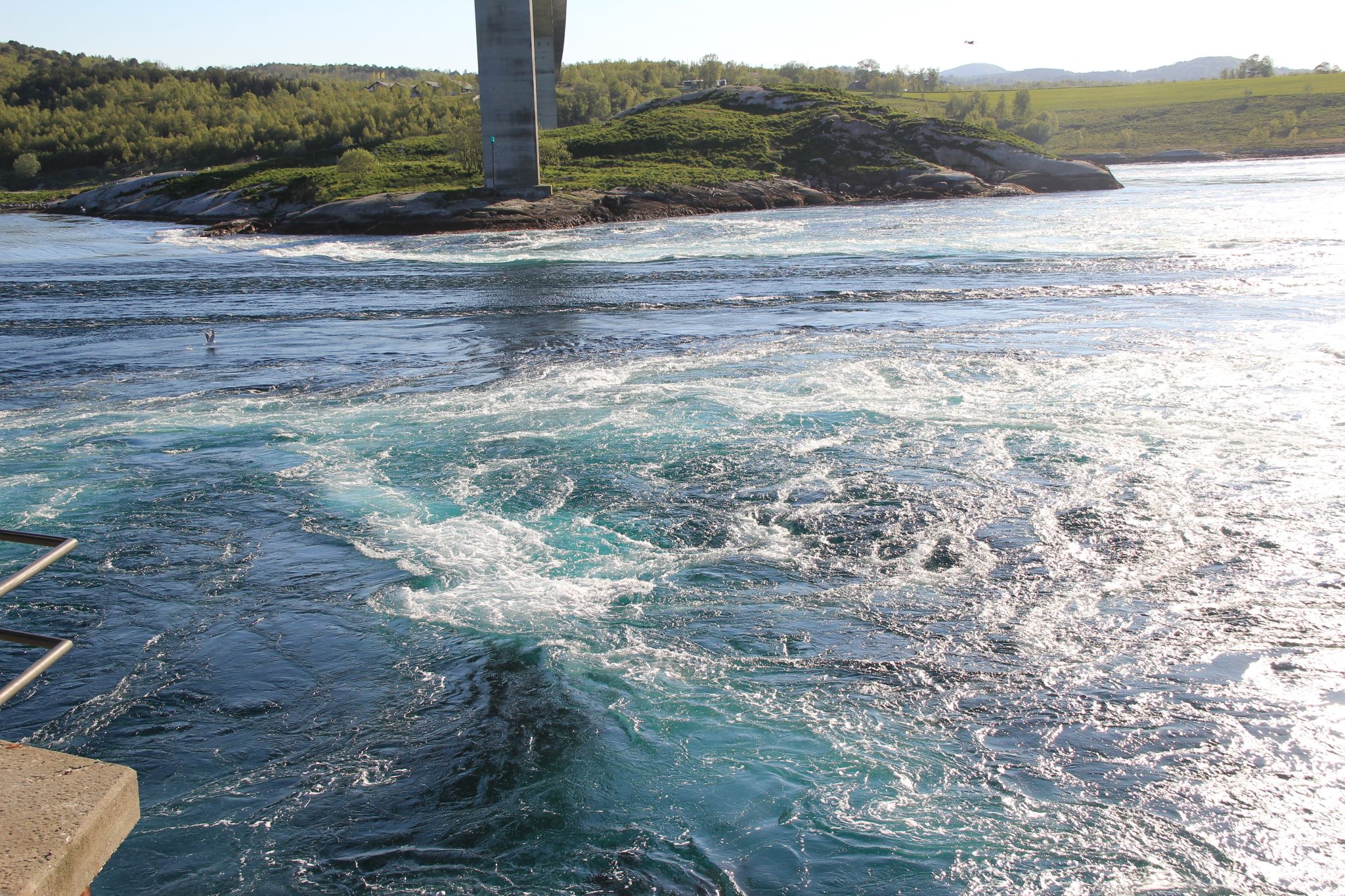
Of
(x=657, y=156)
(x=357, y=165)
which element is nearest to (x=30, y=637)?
(x=357, y=165)

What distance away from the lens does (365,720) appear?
6191 millimetres

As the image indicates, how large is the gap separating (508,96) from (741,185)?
14.0 m

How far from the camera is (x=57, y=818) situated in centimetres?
281

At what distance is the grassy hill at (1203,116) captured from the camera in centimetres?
9738

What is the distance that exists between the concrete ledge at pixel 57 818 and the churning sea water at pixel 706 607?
2.03 m

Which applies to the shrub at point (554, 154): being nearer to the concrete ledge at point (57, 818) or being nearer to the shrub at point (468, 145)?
the shrub at point (468, 145)

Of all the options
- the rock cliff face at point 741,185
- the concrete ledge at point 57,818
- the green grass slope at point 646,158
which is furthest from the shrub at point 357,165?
the concrete ledge at point 57,818

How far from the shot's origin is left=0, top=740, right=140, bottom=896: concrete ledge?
2.62 m

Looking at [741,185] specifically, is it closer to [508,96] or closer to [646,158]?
[646,158]

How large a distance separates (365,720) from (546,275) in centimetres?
2276

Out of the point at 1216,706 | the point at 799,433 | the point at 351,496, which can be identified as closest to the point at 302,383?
the point at 351,496

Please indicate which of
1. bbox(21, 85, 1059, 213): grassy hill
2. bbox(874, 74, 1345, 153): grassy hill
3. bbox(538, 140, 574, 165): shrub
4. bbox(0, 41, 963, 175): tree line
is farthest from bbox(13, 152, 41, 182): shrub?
bbox(874, 74, 1345, 153): grassy hill

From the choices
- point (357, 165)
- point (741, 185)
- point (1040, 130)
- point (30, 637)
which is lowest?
point (30, 637)

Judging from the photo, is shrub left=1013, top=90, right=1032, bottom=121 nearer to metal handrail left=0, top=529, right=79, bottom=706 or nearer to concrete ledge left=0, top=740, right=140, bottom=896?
metal handrail left=0, top=529, right=79, bottom=706
